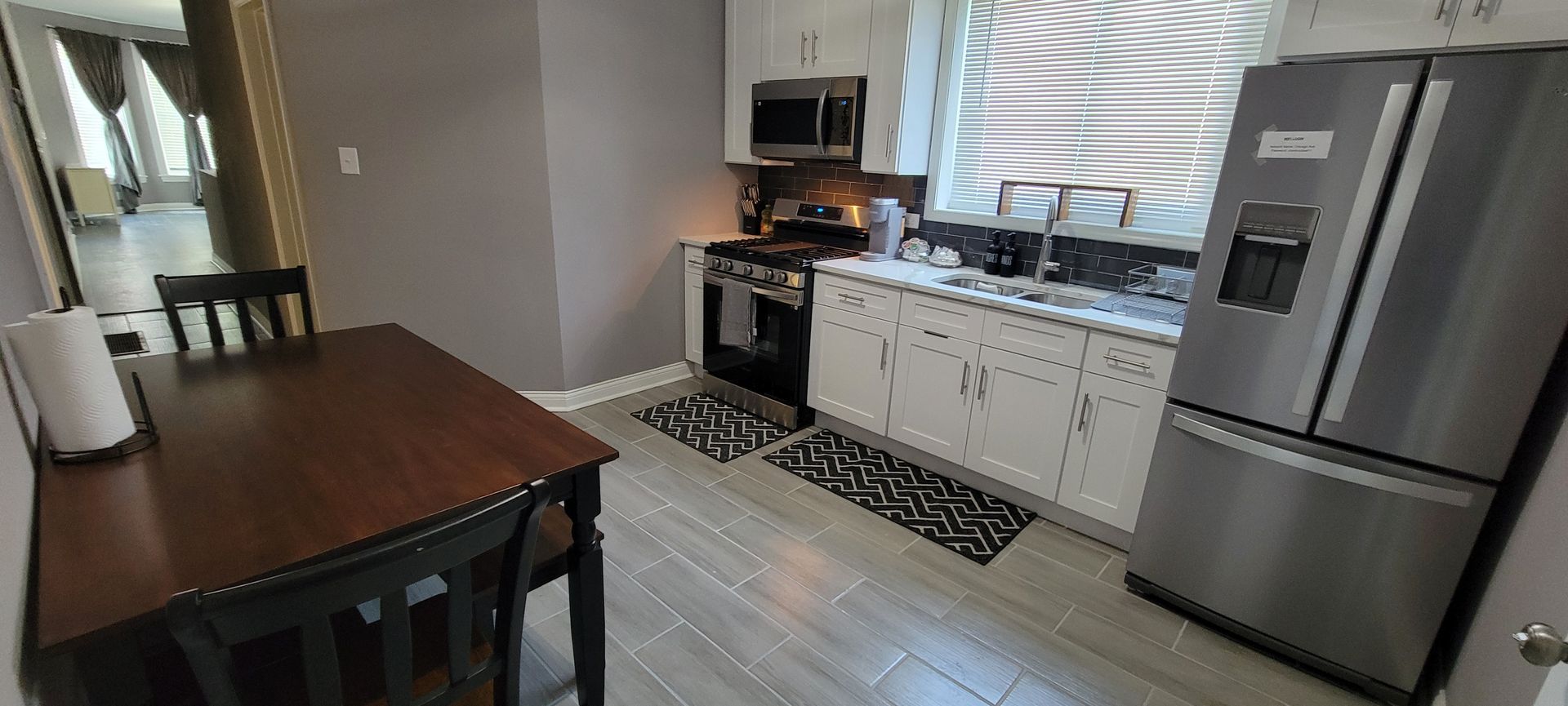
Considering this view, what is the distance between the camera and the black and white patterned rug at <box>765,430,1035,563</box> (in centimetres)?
247

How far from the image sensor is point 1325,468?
1.70m

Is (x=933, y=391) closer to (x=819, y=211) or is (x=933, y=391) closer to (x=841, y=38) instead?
(x=819, y=211)

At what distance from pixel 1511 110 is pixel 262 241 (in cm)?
575

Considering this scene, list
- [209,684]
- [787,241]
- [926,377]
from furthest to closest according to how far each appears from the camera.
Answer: [787,241] < [926,377] < [209,684]

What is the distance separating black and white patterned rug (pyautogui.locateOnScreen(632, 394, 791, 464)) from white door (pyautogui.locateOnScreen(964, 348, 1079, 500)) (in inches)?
42.4

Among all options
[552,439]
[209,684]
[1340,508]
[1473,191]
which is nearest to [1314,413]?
[1340,508]

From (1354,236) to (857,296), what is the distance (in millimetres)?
1771

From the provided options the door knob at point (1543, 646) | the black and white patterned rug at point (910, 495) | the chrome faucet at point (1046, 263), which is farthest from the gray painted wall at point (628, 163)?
the door knob at point (1543, 646)

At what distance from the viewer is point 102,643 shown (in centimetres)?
80

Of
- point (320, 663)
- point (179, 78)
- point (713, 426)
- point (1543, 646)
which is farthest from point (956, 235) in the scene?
point (179, 78)

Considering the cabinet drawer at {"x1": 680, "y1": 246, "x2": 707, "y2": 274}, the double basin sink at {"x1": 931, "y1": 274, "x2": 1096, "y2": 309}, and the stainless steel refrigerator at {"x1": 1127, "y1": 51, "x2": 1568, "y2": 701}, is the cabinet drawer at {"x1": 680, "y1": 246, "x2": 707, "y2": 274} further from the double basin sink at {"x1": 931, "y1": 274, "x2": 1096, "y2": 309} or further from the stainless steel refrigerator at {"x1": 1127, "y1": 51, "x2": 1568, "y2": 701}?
the stainless steel refrigerator at {"x1": 1127, "y1": 51, "x2": 1568, "y2": 701}

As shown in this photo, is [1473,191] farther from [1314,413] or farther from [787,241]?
[787,241]

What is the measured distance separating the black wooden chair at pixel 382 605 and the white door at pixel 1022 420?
1.99 m

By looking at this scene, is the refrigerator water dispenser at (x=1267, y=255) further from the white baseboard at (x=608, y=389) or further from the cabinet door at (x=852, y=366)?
the white baseboard at (x=608, y=389)
